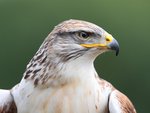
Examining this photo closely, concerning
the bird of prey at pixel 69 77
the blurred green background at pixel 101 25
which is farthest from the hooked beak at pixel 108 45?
the blurred green background at pixel 101 25

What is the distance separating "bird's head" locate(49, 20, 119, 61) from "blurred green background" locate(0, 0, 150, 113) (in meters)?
2.88

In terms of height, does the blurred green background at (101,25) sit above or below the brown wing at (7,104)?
below

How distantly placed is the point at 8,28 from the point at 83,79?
3.57m

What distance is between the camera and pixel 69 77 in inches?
199

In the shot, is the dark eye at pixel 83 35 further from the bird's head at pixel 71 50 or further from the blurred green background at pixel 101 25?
the blurred green background at pixel 101 25

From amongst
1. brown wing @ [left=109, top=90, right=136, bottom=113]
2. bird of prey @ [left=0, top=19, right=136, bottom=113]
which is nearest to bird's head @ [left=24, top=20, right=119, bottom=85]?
bird of prey @ [left=0, top=19, right=136, bottom=113]

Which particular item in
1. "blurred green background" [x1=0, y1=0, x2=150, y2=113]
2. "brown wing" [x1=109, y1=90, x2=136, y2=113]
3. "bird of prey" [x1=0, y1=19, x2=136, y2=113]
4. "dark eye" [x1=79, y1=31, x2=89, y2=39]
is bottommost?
"blurred green background" [x1=0, y1=0, x2=150, y2=113]

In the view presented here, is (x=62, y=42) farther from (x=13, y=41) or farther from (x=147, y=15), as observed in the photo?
(x=147, y=15)

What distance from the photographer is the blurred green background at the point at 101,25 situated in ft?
26.6

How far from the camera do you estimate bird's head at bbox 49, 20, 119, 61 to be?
4.98m

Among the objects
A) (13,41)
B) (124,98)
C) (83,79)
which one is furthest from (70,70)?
(13,41)

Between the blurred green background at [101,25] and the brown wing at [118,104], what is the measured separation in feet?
8.60

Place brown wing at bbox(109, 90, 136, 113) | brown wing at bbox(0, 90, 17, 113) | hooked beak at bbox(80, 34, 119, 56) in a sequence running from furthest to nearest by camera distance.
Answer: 1. brown wing at bbox(0, 90, 17, 113)
2. brown wing at bbox(109, 90, 136, 113)
3. hooked beak at bbox(80, 34, 119, 56)

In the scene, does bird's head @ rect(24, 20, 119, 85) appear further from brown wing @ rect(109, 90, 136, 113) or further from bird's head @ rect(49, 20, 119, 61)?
brown wing @ rect(109, 90, 136, 113)
